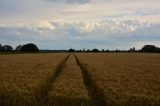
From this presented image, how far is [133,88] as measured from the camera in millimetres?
17969

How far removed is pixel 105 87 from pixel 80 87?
133 centimetres

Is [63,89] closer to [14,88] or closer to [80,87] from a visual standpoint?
[80,87]

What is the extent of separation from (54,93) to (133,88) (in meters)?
4.67

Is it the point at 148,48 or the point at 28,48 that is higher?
the point at 148,48

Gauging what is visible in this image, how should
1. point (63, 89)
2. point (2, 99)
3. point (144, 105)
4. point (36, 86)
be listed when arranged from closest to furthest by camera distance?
point (144, 105)
point (2, 99)
point (63, 89)
point (36, 86)

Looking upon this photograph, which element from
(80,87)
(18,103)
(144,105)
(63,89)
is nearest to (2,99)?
(18,103)

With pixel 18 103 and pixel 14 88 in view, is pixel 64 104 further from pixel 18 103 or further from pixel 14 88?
pixel 14 88

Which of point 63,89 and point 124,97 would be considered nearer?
point 124,97

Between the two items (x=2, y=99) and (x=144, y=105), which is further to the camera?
(x=2, y=99)

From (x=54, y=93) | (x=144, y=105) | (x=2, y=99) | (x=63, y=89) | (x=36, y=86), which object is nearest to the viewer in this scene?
(x=144, y=105)

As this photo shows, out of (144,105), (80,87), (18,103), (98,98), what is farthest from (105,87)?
(18,103)

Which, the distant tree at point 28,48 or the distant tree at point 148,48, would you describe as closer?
the distant tree at point 148,48

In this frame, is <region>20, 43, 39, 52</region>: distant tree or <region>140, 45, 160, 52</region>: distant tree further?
<region>20, 43, 39, 52</region>: distant tree

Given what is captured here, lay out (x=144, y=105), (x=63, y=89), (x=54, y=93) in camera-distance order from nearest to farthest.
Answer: (x=144, y=105) → (x=54, y=93) → (x=63, y=89)
